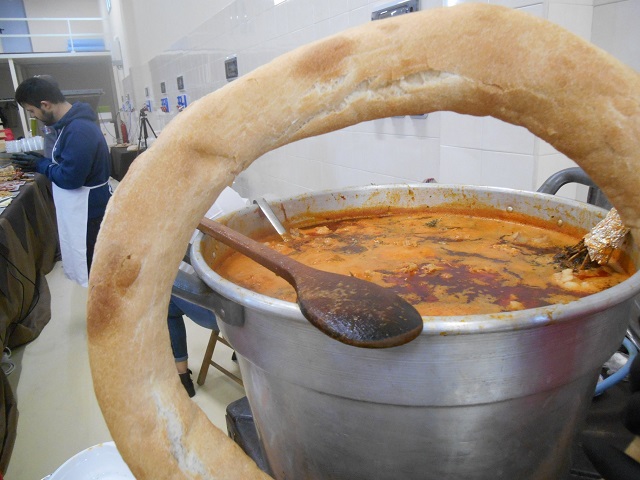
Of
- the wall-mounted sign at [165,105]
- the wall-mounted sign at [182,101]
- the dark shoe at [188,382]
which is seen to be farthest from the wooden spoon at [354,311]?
the wall-mounted sign at [165,105]

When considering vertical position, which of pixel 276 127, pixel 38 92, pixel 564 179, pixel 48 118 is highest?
pixel 38 92

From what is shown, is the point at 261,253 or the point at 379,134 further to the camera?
the point at 379,134

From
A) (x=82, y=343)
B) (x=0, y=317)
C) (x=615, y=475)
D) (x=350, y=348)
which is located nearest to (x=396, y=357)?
(x=350, y=348)

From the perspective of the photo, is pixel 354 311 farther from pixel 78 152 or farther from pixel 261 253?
pixel 78 152

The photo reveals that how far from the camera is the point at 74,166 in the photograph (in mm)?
2641

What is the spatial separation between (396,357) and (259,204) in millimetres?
528

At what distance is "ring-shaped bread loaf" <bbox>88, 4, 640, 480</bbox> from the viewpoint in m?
0.37

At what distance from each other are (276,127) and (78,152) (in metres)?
2.65

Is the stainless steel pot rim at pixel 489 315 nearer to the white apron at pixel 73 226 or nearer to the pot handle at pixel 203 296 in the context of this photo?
the pot handle at pixel 203 296

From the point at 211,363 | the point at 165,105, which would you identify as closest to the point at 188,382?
the point at 211,363

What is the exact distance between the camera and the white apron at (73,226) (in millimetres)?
2816

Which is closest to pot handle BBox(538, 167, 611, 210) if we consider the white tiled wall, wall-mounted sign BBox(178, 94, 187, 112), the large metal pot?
the white tiled wall

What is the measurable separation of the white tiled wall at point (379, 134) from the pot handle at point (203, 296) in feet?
3.17

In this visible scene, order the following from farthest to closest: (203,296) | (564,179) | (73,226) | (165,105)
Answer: (165,105), (73,226), (564,179), (203,296)
